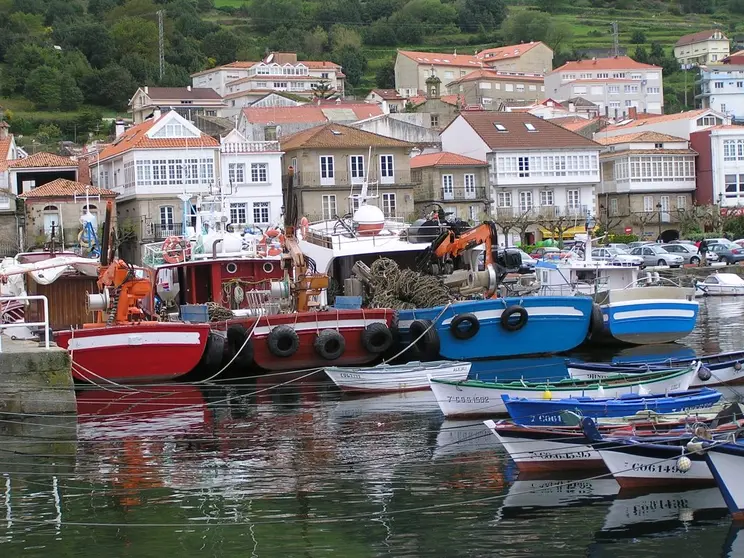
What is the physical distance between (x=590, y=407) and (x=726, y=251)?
4504cm

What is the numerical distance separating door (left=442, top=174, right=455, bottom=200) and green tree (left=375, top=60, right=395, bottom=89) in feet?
218

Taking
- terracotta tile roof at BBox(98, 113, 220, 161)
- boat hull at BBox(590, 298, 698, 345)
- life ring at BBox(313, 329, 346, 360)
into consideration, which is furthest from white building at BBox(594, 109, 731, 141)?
life ring at BBox(313, 329, 346, 360)

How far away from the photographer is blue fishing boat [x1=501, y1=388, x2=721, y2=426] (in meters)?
19.2

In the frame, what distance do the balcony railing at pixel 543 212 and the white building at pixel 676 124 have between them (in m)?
11.0

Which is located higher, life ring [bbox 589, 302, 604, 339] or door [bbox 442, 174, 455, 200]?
door [bbox 442, 174, 455, 200]

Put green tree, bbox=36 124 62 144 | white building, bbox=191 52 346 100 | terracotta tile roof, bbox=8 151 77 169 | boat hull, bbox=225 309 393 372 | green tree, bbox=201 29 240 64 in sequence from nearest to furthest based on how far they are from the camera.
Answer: boat hull, bbox=225 309 393 372 → terracotta tile roof, bbox=8 151 77 169 → green tree, bbox=36 124 62 144 → white building, bbox=191 52 346 100 → green tree, bbox=201 29 240 64

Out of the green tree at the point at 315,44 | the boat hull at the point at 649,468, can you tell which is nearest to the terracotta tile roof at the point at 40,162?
the boat hull at the point at 649,468

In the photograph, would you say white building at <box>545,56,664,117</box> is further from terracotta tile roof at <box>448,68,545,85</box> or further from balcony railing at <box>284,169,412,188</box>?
balcony railing at <box>284,169,412,188</box>

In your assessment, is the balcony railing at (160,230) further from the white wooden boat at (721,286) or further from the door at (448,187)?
the white wooden boat at (721,286)

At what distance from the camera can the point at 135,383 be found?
99.4 ft

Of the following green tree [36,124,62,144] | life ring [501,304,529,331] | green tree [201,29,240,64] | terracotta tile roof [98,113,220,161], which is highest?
green tree [201,29,240,64]

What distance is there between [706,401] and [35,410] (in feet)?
39.6

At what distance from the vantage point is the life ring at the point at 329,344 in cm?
3159

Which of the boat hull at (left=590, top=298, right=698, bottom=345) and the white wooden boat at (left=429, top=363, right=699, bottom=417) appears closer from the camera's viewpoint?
the white wooden boat at (left=429, top=363, right=699, bottom=417)
